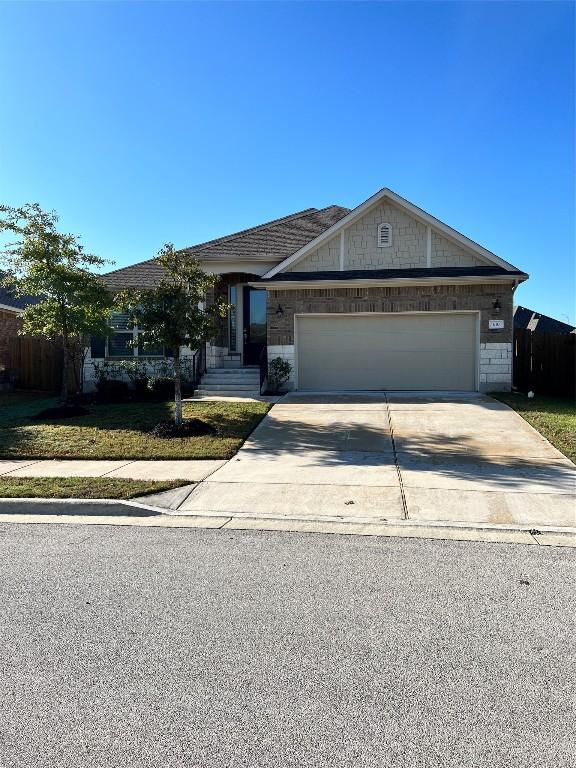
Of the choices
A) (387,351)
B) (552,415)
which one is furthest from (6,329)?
(552,415)

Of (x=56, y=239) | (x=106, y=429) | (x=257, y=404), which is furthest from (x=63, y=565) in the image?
(x=56, y=239)

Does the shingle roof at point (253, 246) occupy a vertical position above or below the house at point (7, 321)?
above

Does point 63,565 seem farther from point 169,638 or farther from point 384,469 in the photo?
Answer: point 384,469

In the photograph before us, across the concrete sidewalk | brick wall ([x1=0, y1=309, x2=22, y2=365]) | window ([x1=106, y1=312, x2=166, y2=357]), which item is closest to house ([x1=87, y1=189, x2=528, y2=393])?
window ([x1=106, y1=312, x2=166, y2=357])

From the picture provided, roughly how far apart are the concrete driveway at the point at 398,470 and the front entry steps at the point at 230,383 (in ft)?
10.4

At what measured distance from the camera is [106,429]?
1077 cm

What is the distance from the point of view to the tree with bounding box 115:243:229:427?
10.3 meters

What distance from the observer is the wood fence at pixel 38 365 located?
17.2m

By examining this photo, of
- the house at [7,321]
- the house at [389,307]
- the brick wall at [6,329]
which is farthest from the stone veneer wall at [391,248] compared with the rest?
the brick wall at [6,329]

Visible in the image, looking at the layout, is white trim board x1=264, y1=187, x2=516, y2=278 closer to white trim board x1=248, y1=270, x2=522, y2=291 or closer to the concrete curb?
white trim board x1=248, y1=270, x2=522, y2=291

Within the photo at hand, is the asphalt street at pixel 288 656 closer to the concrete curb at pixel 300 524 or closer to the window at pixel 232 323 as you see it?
the concrete curb at pixel 300 524

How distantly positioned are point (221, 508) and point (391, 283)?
10495 millimetres

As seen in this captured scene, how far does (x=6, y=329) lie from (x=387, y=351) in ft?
45.9

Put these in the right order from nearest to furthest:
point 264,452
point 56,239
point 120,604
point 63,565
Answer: point 120,604 < point 63,565 < point 264,452 < point 56,239
